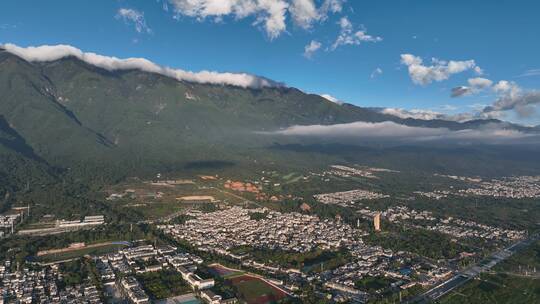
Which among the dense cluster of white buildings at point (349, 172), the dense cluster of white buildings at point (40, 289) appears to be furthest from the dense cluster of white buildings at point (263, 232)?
the dense cluster of white buildings at point (349, 172)

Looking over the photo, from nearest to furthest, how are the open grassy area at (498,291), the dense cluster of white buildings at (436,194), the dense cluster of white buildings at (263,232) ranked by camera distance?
1. the open grassy area at (498,291)
2. the dense cluster of white buildings at (263,232)
3. the dense cluster of white buildings at (436,194)

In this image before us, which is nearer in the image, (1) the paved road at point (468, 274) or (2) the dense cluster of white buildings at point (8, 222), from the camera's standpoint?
(1) the paved road at point (468, 274)

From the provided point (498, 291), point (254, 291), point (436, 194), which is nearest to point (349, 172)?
point (436, 194)

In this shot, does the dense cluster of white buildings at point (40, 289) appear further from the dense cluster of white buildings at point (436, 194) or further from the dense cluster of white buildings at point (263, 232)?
the dense cluster of white buildings at point (436, 194)

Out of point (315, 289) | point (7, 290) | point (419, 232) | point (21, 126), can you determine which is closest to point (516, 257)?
point (419, 232)

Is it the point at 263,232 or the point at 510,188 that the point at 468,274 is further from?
the point at 510,188

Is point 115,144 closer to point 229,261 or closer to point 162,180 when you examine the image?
point 162,180
